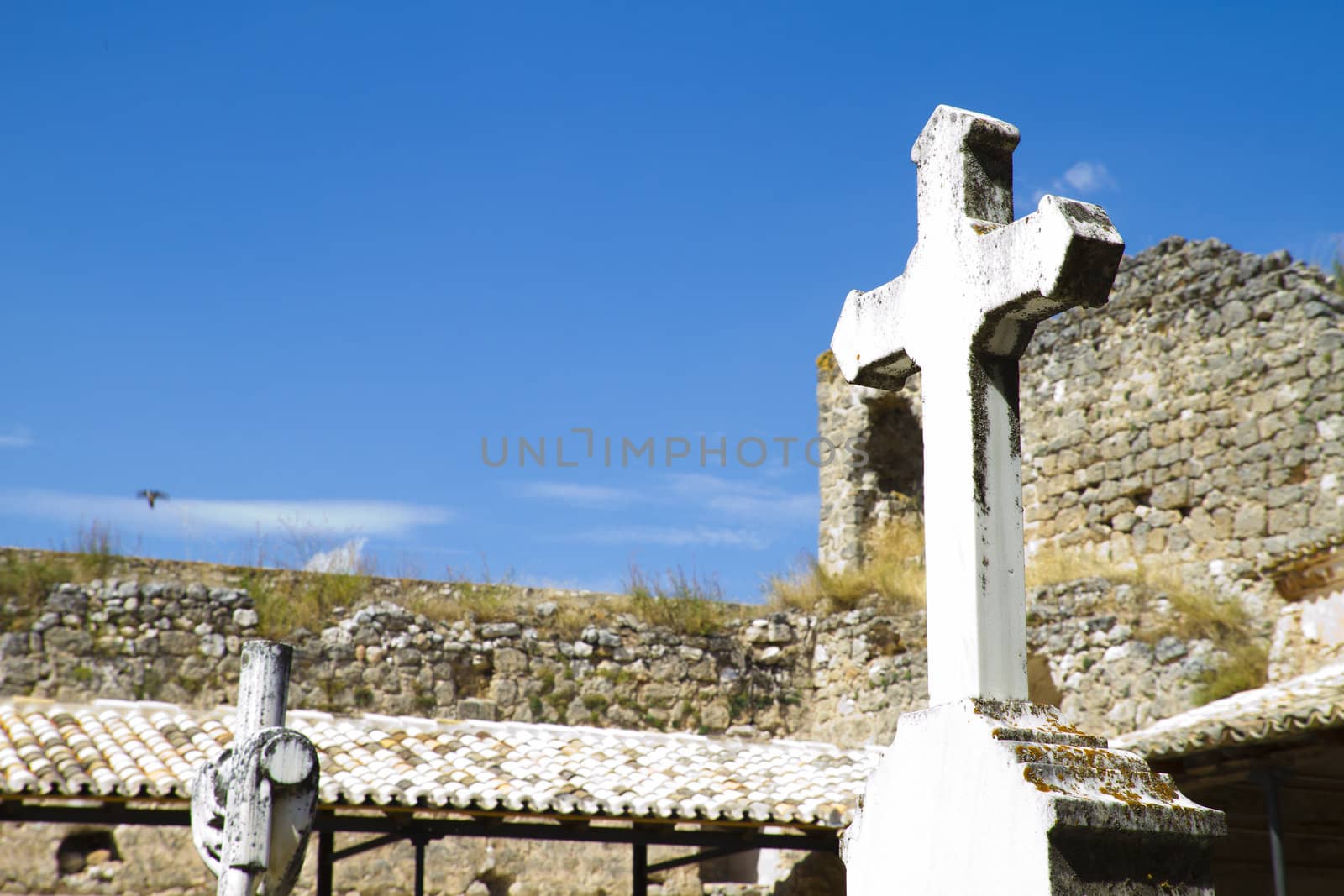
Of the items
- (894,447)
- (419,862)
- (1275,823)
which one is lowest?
(419,862)

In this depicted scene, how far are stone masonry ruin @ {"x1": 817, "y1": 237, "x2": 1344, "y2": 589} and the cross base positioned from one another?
907 cm

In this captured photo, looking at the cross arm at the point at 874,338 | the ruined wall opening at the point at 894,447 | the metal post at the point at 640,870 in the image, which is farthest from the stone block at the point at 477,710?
the cross arm at the point at 874,338

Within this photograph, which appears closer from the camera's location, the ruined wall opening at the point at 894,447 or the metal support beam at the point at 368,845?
the metal support beam at the point at 368,845

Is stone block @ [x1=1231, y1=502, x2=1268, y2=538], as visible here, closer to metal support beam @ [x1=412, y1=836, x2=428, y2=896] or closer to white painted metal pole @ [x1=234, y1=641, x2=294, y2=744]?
metal support beam @ [x1=412, y1=836, x2=428, y2=896]

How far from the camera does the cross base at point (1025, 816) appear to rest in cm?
278

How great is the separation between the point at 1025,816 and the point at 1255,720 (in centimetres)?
590

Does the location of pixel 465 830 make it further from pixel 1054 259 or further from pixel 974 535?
pixel 1054 259

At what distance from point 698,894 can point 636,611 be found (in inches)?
115

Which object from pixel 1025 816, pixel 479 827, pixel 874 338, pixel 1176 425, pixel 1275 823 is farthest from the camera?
pixel 1176 425

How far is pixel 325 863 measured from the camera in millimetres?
9469

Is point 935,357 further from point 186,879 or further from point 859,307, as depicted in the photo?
point 186,879

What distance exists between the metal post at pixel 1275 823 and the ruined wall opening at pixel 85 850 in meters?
8.87

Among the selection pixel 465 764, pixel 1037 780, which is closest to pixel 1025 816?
pixel 1037 780

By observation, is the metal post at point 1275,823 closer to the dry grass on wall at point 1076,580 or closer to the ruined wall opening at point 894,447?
the dry grass on wall at point 1076,580
